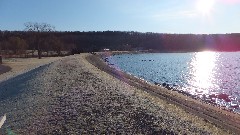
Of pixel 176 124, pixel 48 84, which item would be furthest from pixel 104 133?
pixel 48 84

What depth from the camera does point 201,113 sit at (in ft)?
98.3

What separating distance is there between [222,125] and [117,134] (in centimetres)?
984

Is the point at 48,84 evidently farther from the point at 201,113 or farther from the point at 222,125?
the point at 222,125

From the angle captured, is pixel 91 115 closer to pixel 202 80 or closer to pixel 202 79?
pixel 202 80

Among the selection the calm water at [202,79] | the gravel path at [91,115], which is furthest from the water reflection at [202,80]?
the gravel path at [91,115]

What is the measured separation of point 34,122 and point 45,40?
148672mm

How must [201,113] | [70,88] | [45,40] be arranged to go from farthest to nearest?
[45,40] → [70,88] → [201,113]

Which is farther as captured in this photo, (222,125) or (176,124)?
(222,125)

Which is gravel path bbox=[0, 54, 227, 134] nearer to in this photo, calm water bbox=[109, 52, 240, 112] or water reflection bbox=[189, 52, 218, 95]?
calm water bbox=[109, 52, 240, 112]

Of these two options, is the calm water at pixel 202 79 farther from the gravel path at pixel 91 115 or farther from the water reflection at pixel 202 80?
the gravel path at pixel 91 115

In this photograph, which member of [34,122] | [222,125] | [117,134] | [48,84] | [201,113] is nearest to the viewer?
[117,134]

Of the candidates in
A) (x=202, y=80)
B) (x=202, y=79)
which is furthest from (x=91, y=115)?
(x=202, y=79)

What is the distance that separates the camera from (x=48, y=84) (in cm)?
3634

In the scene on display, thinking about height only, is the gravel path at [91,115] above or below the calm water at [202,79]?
above
